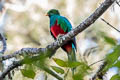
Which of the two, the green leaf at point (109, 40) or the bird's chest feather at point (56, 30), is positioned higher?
the bird's chest feather at point (56, 30)

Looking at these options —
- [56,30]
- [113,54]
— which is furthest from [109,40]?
→ [56,30]

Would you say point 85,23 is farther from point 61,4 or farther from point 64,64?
point 61,4

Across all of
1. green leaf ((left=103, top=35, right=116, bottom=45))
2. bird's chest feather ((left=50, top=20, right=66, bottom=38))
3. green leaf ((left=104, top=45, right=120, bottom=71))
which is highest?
bird's chest feather ((left=50, top=20, right=66, bottom=38))

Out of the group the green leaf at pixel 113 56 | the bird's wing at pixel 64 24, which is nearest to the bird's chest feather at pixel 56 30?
the bird's wing at pixel 64 24

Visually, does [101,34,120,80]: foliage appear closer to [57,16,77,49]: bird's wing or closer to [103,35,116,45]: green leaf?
[103,35,116,45]: green leaf

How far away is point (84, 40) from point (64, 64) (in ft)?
31.2

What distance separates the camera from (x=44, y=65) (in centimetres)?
97

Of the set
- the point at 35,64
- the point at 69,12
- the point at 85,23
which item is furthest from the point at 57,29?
the point at 69,12

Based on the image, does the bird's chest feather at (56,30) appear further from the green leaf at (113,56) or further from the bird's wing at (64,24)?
the green leaf at (113,56)

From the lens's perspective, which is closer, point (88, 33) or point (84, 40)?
point (84, 40)

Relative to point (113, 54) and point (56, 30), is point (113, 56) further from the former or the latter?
point (56, 30)

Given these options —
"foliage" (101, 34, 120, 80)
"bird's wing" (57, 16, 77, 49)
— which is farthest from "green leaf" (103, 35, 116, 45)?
"bird's wing" (57, 16, 77, 49)

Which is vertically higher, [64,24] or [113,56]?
[64,24]

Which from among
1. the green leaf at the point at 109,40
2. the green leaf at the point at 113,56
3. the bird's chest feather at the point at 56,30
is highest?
the bird's chest feather at the point at 56,30
